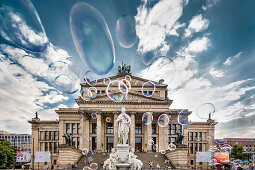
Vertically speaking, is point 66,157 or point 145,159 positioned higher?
point 66,157

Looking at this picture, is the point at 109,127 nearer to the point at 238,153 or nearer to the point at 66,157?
the point at 66,157

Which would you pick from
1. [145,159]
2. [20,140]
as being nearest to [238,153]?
[145,159]

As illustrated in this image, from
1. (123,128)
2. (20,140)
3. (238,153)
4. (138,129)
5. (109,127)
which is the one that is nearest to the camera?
(123,128)

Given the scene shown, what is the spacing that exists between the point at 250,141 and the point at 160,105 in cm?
9109

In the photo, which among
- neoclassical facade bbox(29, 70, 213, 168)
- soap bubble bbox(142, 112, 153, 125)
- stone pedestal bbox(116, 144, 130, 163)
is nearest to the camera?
stone pedestal bbox(116, 144, 130, 163)

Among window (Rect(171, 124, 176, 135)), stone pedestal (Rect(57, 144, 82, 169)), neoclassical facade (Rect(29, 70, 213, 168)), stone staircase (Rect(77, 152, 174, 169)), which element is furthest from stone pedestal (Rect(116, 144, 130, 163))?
window (Rect(171, 124, 176, 135))

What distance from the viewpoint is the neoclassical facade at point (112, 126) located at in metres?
43.7

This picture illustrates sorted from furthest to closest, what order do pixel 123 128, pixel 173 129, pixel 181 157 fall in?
1. pixel 173 129
2. pixel 181 157
3. pixel 123 128

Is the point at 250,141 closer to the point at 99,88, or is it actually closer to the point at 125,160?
the point at 99,88

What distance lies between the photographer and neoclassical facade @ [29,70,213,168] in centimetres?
4369

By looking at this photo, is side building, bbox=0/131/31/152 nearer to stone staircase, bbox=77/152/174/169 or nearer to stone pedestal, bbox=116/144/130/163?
stone staircase, bbox=77/152/174/169

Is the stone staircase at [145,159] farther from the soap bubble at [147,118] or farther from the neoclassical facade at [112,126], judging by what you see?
the soap bubble at [147,118]

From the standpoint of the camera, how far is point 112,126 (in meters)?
49.7

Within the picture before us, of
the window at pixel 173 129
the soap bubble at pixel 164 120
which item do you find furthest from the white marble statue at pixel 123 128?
the window at pixel 173 129
